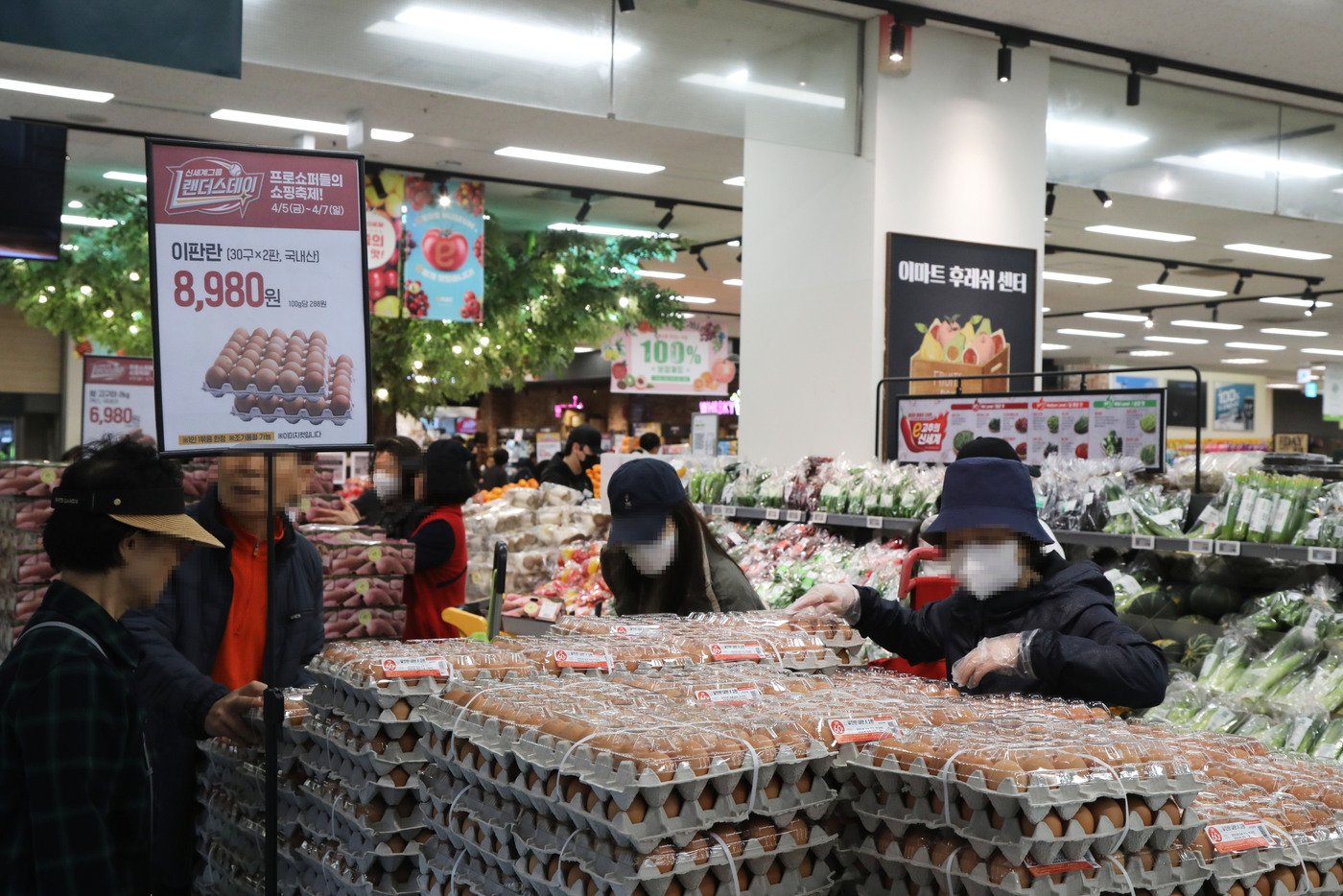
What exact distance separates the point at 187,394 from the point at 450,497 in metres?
2.82

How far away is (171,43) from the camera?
15.6 ft

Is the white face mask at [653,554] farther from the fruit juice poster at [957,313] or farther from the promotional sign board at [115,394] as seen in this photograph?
the promotional sign board at [115,394]

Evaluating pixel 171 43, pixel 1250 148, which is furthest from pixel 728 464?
pixel 1250 148

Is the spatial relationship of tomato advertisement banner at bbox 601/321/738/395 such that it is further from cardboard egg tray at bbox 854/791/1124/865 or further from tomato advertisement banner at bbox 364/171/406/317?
cardboard egg tray at bbox 854/791/1124/865

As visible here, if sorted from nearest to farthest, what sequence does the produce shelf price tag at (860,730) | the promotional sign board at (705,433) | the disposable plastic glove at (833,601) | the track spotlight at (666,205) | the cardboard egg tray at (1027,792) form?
1. the cardboard egg tray at (1027,792)
2. the produce shelf price tag at (860,730)
3. the disposable plastic glove at (833,601)
4. the promotional sign board at (705,433)
5. the track spotlight at (666,205)

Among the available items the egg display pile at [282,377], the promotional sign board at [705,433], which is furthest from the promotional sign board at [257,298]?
the promotional sign board at [705,433]

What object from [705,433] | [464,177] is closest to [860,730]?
[705,433]

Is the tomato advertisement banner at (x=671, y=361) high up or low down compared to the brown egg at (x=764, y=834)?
up

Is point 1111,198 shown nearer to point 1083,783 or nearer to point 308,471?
point 308,471

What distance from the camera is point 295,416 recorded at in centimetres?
278

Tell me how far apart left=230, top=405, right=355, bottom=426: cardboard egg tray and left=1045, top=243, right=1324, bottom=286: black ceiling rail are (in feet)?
39.4

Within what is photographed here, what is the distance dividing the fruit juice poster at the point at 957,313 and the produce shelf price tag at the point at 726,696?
15.6 ft

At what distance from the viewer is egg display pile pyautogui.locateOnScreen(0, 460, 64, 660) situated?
5008mm

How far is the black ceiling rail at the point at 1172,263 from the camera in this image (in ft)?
45.3
